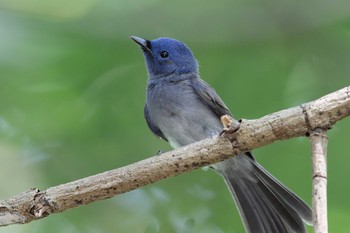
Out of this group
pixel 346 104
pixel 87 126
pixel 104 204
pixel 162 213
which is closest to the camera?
pixel 346 104

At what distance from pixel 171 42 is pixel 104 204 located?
1.21m

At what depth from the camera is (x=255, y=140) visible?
10.8ft

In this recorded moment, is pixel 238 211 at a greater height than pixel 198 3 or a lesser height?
lesser

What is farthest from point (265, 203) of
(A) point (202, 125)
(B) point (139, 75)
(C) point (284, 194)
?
(B) point (139, 75)

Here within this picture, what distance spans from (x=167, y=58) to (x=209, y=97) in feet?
2.26

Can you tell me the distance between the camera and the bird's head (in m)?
5.33

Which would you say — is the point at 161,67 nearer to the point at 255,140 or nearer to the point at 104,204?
the point at 104,204

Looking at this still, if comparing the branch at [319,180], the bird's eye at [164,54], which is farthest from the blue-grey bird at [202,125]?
the branch at [319,180]

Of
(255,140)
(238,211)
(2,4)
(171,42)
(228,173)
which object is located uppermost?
(171,42)

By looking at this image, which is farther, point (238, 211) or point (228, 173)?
point (228, 173)

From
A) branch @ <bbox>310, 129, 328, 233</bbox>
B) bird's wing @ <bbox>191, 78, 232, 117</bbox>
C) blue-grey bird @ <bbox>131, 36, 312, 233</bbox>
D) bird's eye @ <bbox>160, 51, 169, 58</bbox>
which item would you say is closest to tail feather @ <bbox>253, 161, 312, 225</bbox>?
blue-grey bird @ <bbox>131, 36, 312, 233</bbox>

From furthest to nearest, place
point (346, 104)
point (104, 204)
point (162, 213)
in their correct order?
point (104, 204), point (162, 213), point (346, 104)

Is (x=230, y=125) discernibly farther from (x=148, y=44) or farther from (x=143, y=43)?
(x=148, y=44)

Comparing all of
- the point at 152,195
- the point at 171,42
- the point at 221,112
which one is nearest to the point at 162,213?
the point at 152,195
